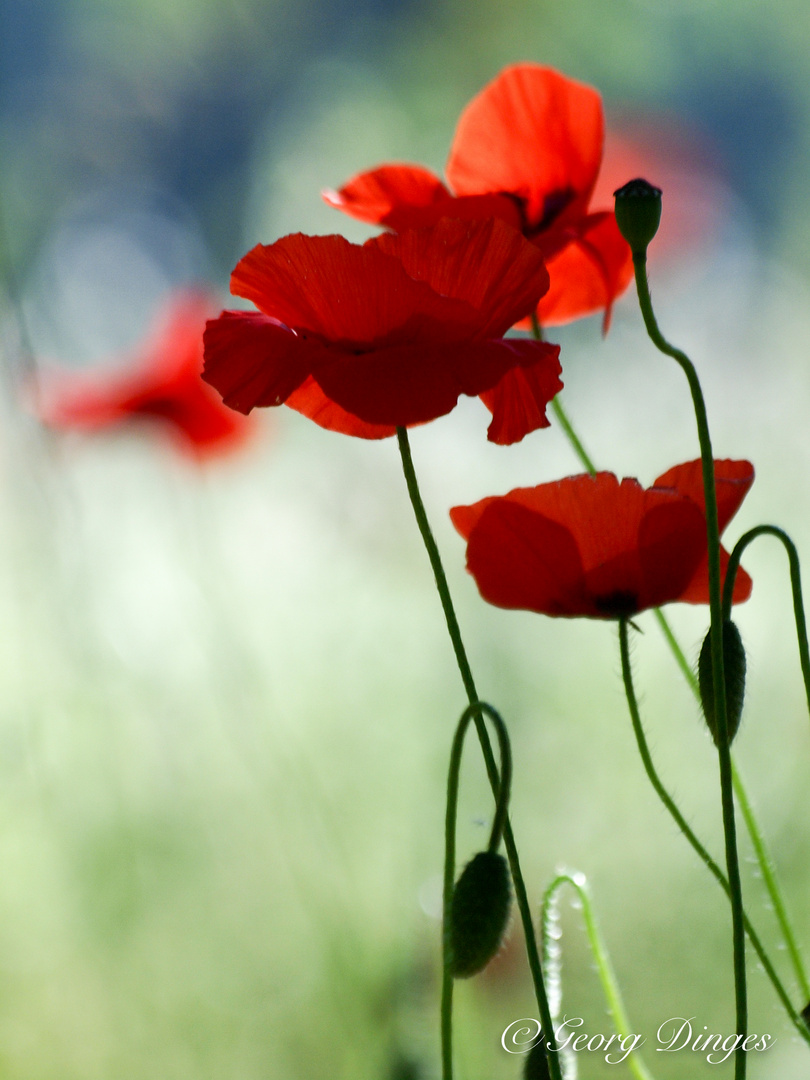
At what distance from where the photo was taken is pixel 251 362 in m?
0.28

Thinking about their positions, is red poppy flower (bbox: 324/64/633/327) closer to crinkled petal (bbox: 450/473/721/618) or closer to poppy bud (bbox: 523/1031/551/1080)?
crinkled petal (bbox: 450/473/721/618)

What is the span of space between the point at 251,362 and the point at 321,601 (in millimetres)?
1190

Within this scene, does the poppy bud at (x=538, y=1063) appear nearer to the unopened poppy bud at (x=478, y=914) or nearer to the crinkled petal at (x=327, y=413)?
the unopened poppy bud at (x=478, y=914)

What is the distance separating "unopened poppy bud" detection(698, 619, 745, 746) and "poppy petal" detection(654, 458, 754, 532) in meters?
0.03

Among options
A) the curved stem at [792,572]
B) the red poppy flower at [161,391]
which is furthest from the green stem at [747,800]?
the red poppy flower at [161,391]

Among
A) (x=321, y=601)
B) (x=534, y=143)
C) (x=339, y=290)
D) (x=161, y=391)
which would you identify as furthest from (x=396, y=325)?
(x=321, y=601)

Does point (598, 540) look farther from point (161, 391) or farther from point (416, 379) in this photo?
point (161, 391)

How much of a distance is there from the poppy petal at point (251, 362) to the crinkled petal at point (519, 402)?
6 centimetres

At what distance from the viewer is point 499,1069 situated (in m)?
0.62

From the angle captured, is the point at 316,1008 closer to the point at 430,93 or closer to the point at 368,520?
the point at 368,520

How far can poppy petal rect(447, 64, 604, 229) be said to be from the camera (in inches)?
14.2

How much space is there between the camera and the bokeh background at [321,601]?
0.87 meters

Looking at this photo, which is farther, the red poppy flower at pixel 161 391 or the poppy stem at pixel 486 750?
the red poppy flower at pixel 161 391

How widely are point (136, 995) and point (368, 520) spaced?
699mm
